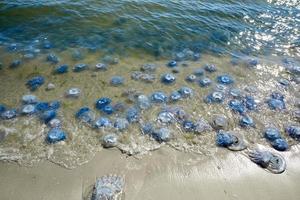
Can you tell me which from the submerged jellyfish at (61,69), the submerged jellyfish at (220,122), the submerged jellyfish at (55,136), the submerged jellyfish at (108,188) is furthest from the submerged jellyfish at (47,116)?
the submerged jellyfish at (220,122)

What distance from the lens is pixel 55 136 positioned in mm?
6523

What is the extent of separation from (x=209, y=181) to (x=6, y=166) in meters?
4.12

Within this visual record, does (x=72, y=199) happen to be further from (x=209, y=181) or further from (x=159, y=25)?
(x=159, y=25)

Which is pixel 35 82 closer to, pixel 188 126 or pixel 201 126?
pixel 188 126

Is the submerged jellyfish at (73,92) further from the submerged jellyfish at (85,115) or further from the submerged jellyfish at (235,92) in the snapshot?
the submerged jellyfish at (235,92)

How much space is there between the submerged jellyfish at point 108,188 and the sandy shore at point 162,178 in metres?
0.13

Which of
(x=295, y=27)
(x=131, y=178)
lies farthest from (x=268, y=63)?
(x=131, y=178)

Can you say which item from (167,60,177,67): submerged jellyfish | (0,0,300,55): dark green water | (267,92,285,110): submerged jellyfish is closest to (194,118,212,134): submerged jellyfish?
(267,92,285,110): submerged jellyfish

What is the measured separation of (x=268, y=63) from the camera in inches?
391

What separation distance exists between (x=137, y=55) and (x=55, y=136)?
14.6ft

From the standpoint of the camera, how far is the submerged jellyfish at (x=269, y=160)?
6.06 meters

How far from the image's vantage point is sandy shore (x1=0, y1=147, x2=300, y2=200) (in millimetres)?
5426

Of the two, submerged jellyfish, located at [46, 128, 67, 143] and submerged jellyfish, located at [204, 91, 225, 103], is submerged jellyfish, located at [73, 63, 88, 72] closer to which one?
submerged jellyfish, located at [46, 128, 67, 143]

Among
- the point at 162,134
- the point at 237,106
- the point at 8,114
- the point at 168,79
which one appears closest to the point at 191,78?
the point at 168,79
